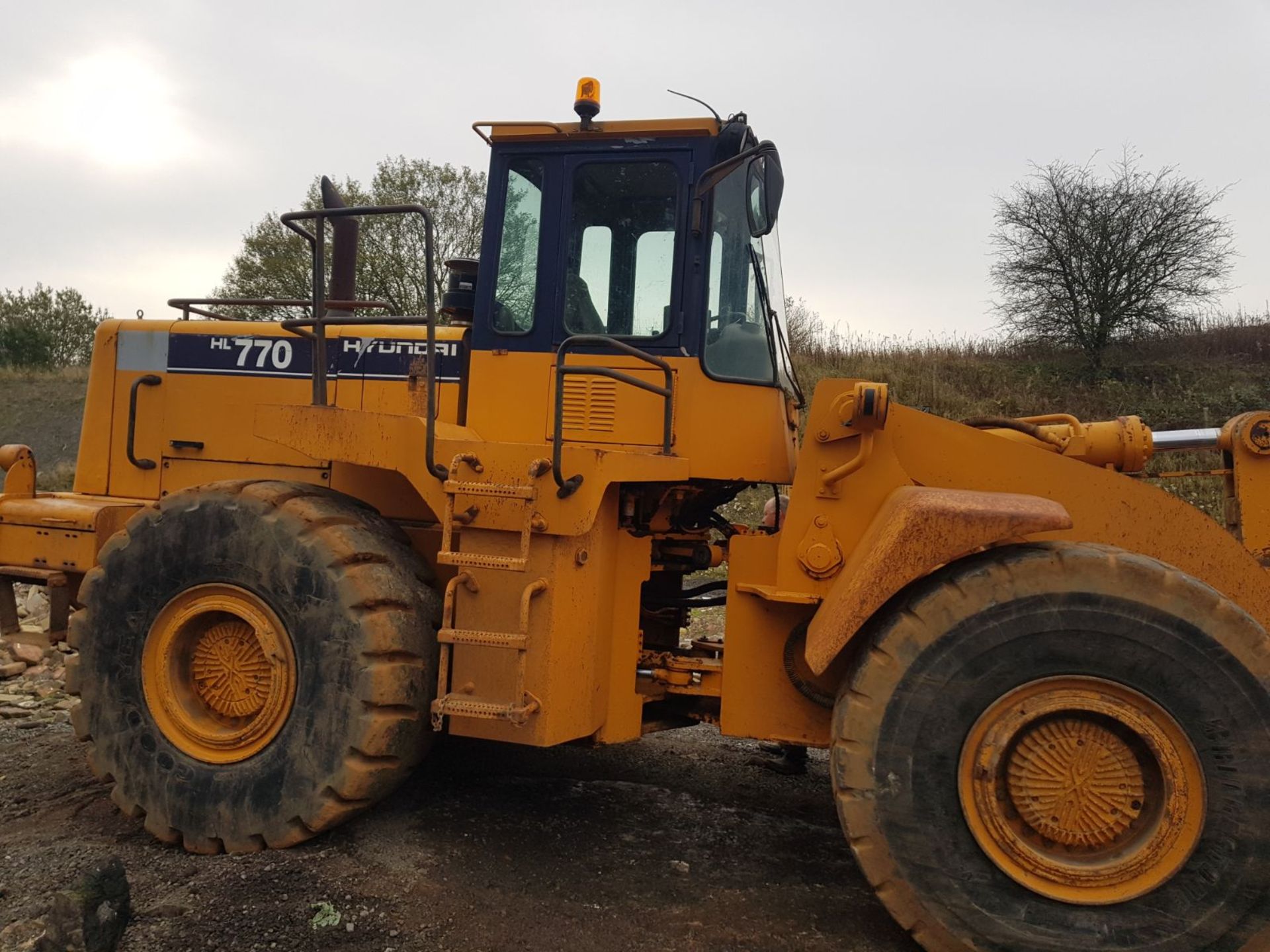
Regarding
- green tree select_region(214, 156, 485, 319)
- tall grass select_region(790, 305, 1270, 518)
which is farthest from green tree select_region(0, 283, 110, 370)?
tall grass select_region(790, 305, 1270, 518)

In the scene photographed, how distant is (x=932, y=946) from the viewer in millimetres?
2686

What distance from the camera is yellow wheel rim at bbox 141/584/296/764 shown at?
341 cm

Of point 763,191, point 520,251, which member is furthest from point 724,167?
point 520,251

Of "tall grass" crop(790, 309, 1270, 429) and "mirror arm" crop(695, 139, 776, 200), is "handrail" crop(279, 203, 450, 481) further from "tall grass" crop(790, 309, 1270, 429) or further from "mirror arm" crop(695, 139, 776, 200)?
"tall grass" crop(790, 309, 1270, 429)

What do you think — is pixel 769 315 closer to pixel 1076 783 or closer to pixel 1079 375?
pixel 1076 783

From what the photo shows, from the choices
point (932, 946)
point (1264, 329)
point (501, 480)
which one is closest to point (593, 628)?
point (501, 480)

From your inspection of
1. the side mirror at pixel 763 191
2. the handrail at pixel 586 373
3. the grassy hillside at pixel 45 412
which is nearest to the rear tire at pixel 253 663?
the handrail at pixel 586 373

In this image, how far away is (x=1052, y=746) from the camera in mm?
2719

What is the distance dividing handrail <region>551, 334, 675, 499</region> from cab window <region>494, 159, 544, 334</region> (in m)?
0.43

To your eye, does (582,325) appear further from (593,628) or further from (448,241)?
(448,241)

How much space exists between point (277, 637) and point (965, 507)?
8.59 ft

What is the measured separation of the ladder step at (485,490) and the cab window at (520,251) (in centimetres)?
90

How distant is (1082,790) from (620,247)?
2.71 meters

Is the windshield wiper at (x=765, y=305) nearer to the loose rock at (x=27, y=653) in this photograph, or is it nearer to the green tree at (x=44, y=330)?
Answer: the loose rock at (x=27, y=653)
